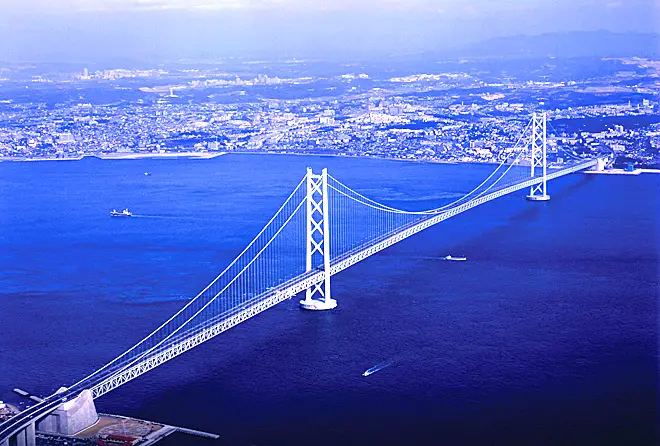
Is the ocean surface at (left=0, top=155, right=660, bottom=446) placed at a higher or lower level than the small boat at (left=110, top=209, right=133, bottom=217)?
lower

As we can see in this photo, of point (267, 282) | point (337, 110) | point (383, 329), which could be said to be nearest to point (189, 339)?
point (383, 329)

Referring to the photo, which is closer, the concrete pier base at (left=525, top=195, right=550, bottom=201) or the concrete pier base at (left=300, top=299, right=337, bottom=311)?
the concrete pier base at (left=300, top=299, right=337, bottom=311)

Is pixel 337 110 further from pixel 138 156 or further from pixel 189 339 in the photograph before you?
pixel 189 339

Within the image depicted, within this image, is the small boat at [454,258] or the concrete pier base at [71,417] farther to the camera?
the small boat at [454,258]

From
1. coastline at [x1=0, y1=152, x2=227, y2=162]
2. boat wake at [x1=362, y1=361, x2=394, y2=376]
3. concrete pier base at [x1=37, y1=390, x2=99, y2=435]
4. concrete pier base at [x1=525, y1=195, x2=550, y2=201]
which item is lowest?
boat wake at [x1=362, y1=361, x2=394, y2=376]

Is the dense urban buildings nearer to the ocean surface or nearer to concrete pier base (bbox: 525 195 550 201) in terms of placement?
concrete pier base (bbox: 525 195 550 201)

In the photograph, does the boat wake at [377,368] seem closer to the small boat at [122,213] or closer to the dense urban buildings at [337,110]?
the small boat at [122,213]

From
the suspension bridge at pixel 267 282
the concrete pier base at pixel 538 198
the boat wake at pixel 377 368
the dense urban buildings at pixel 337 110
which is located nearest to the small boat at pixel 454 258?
the suspension bridge at pixel 267 282

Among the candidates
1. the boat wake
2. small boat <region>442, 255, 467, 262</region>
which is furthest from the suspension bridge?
the boat wake
